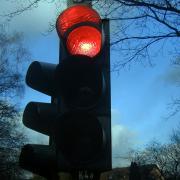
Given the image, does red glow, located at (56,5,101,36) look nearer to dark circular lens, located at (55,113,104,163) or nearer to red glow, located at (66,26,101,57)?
red glow, located at (66,26,101,57)

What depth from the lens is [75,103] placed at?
13.7 feet

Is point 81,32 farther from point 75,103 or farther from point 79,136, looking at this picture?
point 79,136

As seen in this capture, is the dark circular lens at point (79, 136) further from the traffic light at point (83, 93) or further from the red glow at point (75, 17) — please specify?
the red glow at point (75, 17)

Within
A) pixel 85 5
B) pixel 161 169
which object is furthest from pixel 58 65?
pixel 161 169

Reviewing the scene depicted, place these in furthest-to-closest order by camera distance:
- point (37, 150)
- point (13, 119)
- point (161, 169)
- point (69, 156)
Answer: point (161, 169) < point (13, 119) < point (37, 150) < point (69, 156)

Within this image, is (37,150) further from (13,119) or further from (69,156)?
(13,119)

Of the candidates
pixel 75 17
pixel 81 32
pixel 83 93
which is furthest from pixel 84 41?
pixel 83 93

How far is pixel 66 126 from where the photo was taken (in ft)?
13.4

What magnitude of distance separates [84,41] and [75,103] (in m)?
0.47

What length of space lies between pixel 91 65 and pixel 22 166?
3.08ft

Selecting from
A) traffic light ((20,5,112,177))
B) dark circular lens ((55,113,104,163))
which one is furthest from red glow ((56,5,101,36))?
dark circular lens ((55,113,104,163))

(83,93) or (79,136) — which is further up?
(83,93)

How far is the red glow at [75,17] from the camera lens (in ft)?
13.9

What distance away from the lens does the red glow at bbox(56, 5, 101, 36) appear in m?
4.24
